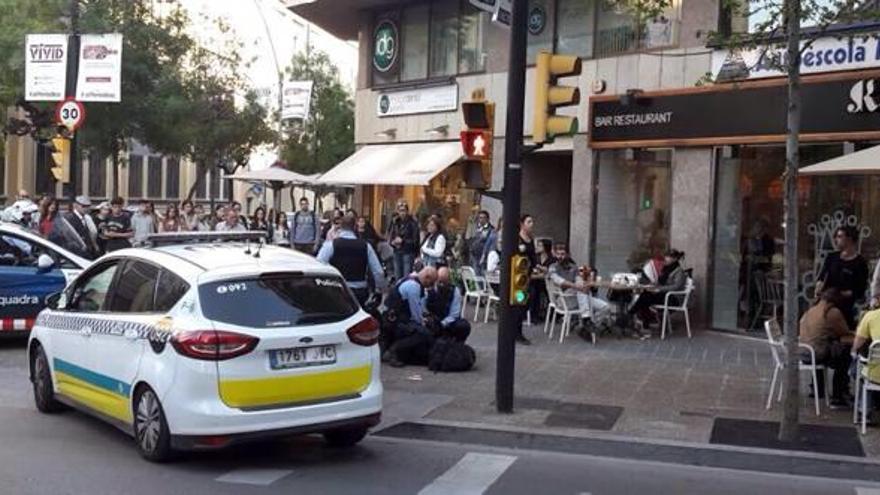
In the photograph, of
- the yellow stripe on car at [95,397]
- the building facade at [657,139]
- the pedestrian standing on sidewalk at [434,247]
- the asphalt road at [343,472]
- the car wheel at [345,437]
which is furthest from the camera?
the pedestrian standing on sidewalk at [434,247]

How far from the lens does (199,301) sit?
6.90 m

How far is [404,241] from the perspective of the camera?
18281mm

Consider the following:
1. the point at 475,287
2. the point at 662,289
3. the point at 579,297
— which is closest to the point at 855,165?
the point at 662,289

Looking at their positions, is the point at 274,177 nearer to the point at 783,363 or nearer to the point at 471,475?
the point at 783,363

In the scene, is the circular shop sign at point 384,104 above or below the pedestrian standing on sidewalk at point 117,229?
above

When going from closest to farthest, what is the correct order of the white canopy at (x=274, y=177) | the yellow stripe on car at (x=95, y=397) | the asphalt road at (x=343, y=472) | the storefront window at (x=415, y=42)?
the asphalt road at (x=343, y=472) → the yellow stripe on car at (x=95, y=397) → the storefront window at (x=415, y=42) → the white canopy at (x=274, y=177)

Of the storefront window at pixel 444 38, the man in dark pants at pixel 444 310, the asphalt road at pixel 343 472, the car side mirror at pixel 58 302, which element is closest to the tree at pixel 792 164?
the asphalt road at pixel 343 472

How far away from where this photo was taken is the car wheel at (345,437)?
7711mm

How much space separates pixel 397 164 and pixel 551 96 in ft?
37.0

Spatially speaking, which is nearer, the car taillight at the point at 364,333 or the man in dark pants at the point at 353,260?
the car taillight at the point at 364,333

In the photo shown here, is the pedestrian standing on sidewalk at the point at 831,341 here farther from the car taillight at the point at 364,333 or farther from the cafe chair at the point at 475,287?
the cafe chair at the point at 475,287

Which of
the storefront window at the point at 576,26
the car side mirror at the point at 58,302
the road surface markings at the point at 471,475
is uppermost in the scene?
the storefront window at the point at 576,26

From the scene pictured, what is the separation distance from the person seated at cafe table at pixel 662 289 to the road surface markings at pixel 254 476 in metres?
8.07

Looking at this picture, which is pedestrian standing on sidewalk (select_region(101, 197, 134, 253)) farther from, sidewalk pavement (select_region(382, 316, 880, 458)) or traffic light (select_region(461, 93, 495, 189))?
traffic light (select_region(461, 93, 495, 189))
